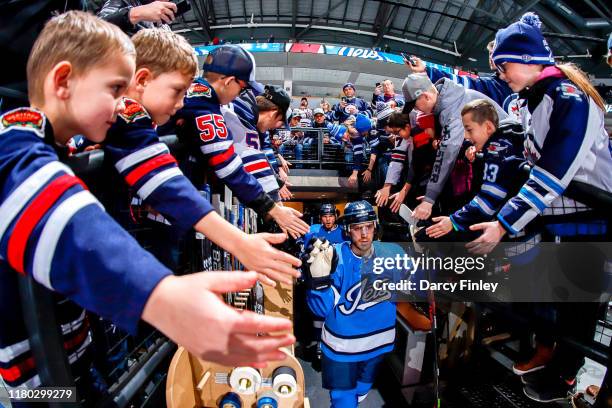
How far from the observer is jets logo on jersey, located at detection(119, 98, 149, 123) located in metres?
0.94

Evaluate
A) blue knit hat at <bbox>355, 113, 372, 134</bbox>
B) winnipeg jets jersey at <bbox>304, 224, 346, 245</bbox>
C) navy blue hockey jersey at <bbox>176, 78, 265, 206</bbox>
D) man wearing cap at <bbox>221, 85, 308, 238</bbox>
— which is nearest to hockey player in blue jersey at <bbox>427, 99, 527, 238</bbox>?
man wearing cap at <bbox>221, 85, 308, 238</bbox>

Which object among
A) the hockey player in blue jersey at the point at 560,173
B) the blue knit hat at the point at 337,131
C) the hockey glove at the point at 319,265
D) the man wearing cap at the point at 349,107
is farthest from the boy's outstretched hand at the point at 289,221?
the man wearing cap at the point at 349,107

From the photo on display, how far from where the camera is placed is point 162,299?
401 mm

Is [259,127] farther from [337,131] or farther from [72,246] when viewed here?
[337,131]

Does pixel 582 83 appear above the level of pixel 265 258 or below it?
above

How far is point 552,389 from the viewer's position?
5.17 ft

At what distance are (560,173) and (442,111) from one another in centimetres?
132

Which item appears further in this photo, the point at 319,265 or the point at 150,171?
the point at 319,265

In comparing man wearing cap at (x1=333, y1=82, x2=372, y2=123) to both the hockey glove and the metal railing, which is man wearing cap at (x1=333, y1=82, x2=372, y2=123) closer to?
the metal railing

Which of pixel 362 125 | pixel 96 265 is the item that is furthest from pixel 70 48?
pixel 362 125

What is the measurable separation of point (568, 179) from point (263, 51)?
45.2 ft

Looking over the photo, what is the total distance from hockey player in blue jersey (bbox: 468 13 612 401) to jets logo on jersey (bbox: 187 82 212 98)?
4.22 feet

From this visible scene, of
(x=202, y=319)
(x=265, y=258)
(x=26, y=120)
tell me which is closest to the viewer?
(x=202, y=319)

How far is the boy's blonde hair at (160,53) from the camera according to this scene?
1060mm
